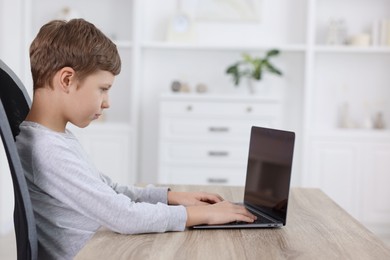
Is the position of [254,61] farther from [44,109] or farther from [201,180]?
[44,109]

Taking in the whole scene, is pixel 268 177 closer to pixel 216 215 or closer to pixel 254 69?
pixel 216 215

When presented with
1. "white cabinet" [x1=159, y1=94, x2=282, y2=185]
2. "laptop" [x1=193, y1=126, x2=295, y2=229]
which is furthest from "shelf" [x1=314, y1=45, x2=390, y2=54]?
"laptop" [x1=193, y1=126, x2=295, y2=229]

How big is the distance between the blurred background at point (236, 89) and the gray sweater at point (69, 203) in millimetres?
2907

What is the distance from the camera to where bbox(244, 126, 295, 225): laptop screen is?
4.64 ft

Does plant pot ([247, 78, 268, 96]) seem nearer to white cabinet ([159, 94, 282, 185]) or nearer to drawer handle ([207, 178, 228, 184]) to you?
white cabinet ([159, 94, 282, 185])

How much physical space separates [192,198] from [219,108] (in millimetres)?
2738

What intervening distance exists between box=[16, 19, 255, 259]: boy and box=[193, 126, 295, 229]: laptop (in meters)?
0.07

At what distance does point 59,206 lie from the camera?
1339mm

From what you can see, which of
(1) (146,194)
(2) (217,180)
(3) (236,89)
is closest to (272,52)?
(3) (236,89)

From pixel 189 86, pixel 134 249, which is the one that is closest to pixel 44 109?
pixel 134 249

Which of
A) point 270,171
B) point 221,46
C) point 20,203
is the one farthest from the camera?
point 221,46

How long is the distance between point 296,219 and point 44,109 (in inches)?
25.5

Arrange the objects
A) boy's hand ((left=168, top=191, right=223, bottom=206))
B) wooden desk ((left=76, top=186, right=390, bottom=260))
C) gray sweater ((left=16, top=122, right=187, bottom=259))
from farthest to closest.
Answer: boy's hand ((left=168, top=191, right=223, bottom=206)), gray sweater ((left=16, top=122, right=187, bottom=259)), wooden desk ((left=76, top=186, right=390, bottom=260))

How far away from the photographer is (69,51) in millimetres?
1377
